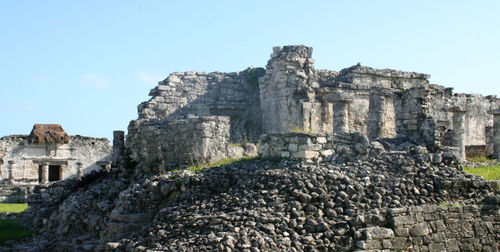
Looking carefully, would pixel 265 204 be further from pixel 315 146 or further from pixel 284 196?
pixel 315 146

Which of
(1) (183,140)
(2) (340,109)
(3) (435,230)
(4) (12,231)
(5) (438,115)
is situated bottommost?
(4) (12,231)

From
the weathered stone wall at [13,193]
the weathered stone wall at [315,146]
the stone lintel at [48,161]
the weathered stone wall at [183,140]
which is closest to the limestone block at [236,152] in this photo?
the weathered stone wall at [183,140]

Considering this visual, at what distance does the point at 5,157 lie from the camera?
99.2 feet

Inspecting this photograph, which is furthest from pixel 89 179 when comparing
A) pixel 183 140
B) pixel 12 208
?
pixel 12 208

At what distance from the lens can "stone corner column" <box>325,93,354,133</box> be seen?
647 inches

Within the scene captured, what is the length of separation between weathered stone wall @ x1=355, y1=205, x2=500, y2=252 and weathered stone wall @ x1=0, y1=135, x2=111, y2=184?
83.5ft

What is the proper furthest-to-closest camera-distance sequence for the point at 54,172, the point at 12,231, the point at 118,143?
1. the point at 54,172
2. the point at 118,143
3. the point at 12,231

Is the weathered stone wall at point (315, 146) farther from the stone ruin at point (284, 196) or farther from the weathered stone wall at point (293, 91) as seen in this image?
the weathered stone wall at point (293, 91)

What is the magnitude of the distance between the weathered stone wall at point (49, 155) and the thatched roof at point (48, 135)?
34cm

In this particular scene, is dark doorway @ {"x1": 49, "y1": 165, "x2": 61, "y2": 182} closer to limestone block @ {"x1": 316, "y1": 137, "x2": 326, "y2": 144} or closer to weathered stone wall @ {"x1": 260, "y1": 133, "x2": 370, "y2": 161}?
weathered stone wall @ {"x1": 260, "y1": 133, "x2": 370, "y2": 161}

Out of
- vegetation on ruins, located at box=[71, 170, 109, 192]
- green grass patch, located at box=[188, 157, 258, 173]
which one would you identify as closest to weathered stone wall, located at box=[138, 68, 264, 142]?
vegetation on ruins, located at box=[71, 170, 109, 192]

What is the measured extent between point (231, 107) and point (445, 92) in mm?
9989

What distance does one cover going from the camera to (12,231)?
44.4 feet

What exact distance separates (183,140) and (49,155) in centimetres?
2111
